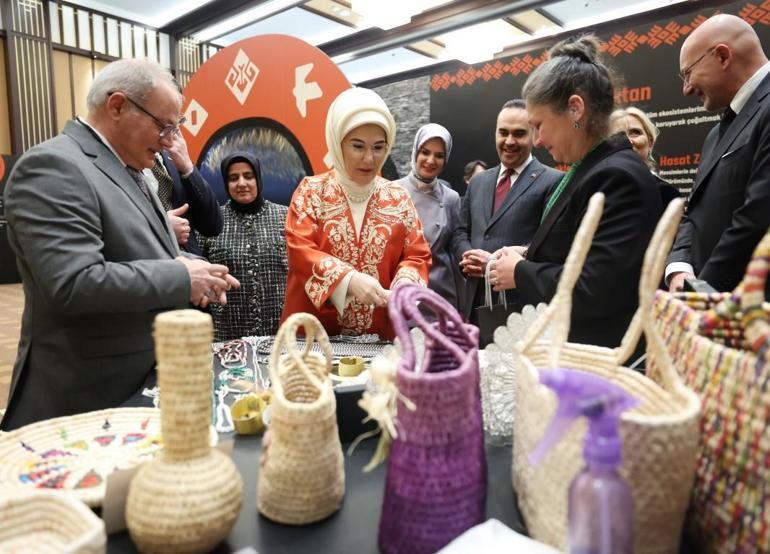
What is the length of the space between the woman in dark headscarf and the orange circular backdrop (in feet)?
1.16

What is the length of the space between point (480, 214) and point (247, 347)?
174 cm

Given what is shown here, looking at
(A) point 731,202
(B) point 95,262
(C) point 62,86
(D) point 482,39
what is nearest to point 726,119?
(A) point 731,202

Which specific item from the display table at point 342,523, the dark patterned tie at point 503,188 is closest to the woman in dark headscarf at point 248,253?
the dark patterned tie at point 503,188

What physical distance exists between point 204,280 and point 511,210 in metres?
1.82

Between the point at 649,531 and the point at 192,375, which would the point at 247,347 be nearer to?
the point at 192,375

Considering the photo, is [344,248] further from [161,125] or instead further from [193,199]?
[193,199]

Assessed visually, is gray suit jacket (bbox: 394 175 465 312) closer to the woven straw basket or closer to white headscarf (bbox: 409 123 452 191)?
white headscarf (bbox: 409 123 452 191)

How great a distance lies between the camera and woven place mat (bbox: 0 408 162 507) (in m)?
0.80

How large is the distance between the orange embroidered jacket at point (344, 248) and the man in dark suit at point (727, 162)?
3.46ft

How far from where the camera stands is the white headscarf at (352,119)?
5.96ft

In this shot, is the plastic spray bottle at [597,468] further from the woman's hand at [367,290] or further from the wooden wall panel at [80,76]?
the wooden wall panel at [80,76]

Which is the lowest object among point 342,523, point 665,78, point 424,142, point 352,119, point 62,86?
point 342,523

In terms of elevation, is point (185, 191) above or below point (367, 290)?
above

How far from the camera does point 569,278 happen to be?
0.65 meters
